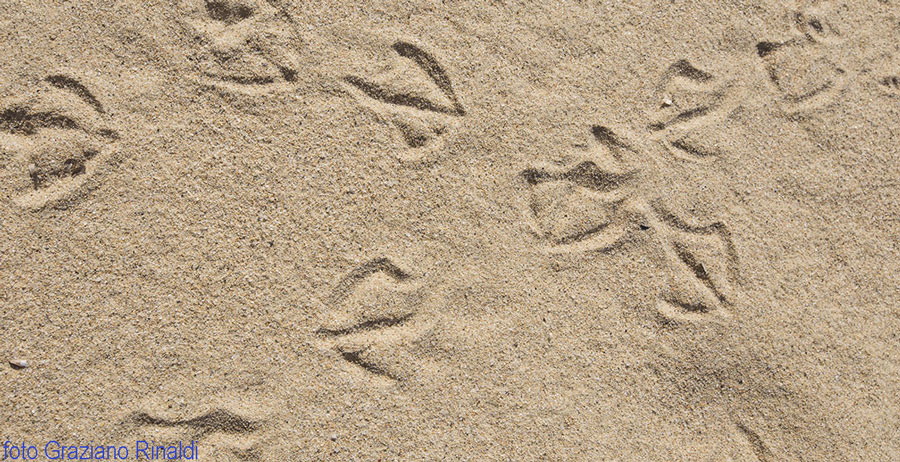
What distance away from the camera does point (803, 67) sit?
1.73 metres

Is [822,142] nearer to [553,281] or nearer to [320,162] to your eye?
[553,281]

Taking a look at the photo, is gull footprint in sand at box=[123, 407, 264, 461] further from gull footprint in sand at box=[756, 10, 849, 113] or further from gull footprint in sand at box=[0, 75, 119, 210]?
gull footprint in sand at box=[756, 10, 849, 113]

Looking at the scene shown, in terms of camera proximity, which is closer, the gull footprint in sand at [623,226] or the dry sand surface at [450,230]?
the dry sand surface at [450,230]

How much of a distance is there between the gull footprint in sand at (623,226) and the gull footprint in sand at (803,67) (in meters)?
0.52

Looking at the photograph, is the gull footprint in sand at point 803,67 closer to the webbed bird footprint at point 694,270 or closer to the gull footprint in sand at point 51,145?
the webbed bird footprint at point 694,270

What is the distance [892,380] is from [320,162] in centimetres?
185

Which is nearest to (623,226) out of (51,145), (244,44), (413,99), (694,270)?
(694,270)

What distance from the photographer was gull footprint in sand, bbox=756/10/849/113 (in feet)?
5.65

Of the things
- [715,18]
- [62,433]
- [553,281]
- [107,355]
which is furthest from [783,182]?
[62,433]

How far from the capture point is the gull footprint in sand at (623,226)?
63.7 inches

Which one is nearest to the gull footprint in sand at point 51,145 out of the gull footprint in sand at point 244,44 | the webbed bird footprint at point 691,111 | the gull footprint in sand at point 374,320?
the gull footprint in sand at point 244,44

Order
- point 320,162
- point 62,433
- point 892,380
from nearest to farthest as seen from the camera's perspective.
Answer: point 62,433, point 320,162, point 892,380

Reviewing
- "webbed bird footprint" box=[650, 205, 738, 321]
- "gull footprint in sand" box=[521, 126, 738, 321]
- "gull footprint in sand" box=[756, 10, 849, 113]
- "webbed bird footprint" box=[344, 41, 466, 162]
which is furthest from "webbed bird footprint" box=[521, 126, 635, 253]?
"gull footprint in sand" box=[756, 10, 849, 113]

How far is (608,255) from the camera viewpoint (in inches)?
63.8
